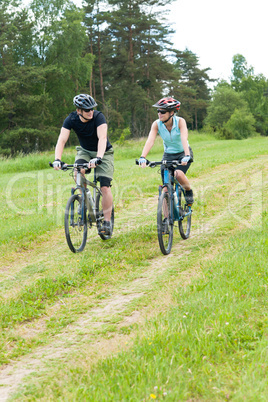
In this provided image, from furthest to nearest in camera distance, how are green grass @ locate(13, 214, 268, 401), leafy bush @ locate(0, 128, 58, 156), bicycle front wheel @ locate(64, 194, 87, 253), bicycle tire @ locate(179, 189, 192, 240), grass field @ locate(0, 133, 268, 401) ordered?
leafy bush @ locate(0, 128, 58, 156) < bicycle tire @ locate(179, 189, 192, 240) < bicycle front wheel @ locate(64, 194, 87, 253) < grass field @ locate(0, 133, 268, 401) < green grass @ locate(13, 214, 268, 401)

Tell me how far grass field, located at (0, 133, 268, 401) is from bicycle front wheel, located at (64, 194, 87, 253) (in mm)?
188

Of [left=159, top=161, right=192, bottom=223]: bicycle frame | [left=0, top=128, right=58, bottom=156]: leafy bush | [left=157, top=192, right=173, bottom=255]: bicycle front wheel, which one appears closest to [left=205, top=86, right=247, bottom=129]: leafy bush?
[left=0, top=128, right=58, bottom=156]: leafy bush

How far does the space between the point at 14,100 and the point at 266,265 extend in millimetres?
36615

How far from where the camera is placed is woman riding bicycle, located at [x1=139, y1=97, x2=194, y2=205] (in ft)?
18.6

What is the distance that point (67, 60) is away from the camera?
132 ft

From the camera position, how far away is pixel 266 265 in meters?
4.40

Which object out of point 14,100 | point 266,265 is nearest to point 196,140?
point 14,100

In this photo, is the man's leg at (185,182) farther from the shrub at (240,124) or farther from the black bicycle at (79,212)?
the shrub at (240,124)

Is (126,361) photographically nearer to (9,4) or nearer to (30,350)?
(30,350)

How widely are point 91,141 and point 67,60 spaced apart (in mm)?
37147

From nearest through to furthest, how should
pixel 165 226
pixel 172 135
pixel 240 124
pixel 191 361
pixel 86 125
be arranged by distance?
pixel 191 361 < pixel 165 226 < pixel 86 125 < pixel 172 135 < pixel 240 124

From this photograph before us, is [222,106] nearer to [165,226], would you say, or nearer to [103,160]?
[103,160]

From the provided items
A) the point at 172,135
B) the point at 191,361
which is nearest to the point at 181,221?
the point at 172,135

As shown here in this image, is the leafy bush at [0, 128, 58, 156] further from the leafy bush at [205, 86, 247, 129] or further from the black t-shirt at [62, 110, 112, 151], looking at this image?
the leafy bush at [205, 86, 247, 129]
